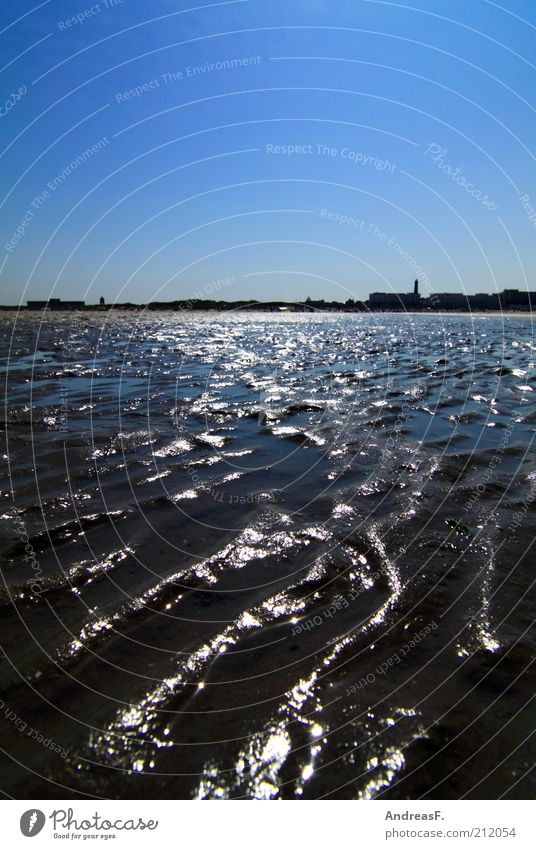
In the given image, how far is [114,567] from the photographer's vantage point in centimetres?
482

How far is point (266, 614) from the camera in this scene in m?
4.16

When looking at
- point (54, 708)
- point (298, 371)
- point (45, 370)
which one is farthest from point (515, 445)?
point (45, 370)

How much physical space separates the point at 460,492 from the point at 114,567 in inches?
196

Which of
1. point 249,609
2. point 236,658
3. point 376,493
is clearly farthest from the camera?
point 376,493

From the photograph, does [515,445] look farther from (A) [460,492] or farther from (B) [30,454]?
(B) [30,454]

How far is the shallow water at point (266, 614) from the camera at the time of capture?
2822 mm
